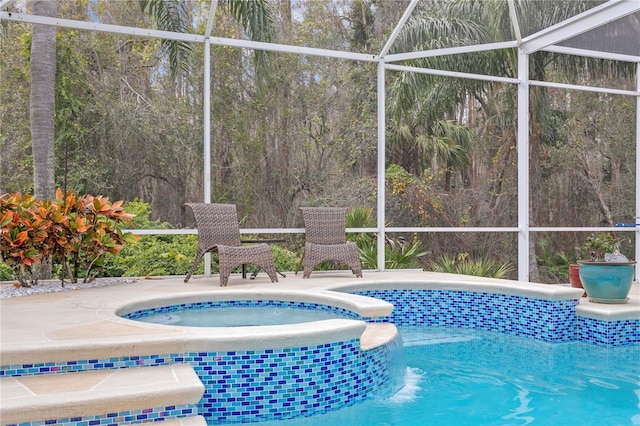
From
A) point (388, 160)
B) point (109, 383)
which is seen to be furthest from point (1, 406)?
point (388, 160)

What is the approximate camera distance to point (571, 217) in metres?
12.9

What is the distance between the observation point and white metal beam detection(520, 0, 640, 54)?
21.8 ft

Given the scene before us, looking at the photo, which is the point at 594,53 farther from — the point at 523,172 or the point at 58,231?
the point at 58,231

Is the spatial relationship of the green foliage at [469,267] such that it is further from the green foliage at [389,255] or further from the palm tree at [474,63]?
the palm tree at [474,63]

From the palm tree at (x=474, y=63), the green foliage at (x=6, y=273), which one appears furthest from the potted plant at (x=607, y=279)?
the green foliage at (x=6, y=273)

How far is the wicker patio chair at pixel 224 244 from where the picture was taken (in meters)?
6.40

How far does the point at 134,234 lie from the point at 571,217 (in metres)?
9.38

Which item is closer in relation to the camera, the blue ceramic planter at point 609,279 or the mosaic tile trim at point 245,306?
the mosaic tile trim at point 245,306

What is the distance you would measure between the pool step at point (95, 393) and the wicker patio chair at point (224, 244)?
10.4 ft

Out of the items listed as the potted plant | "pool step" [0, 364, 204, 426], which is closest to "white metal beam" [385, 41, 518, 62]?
the potted plant

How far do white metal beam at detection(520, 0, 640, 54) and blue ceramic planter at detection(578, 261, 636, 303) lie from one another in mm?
2742

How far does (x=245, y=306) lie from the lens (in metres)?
5.60

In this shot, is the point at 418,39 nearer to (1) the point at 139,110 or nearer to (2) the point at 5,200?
(1) the point at 139,110

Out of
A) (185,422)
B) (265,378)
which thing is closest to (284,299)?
(265,378)
